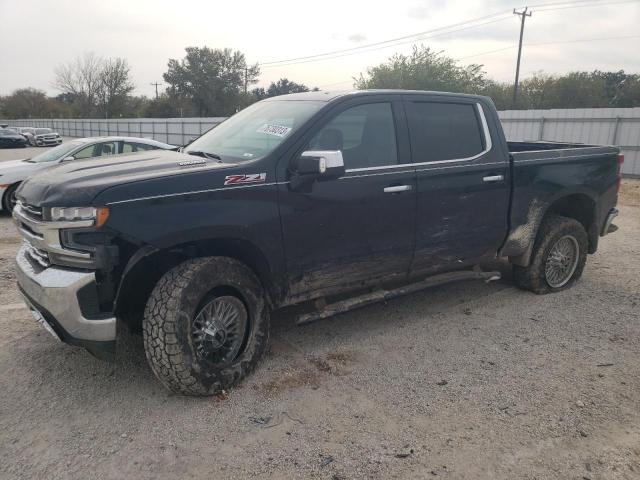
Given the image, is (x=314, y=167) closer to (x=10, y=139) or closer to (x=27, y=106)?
(x=10, y=139)

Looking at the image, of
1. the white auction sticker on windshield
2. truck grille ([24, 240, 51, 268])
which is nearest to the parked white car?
the white auction sticker on windshield

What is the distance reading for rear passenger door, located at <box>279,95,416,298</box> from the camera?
3.83 metres

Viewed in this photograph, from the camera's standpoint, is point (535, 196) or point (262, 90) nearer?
point (535, 196)

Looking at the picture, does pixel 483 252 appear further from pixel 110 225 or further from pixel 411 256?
pixel 110 225

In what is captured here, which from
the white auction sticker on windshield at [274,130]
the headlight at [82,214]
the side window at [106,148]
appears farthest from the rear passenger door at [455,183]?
the side window at [106,148]

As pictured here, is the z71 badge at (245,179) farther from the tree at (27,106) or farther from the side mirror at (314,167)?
the tree at (27,106)

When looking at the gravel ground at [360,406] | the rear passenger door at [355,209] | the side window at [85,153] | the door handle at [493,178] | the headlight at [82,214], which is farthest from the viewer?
the side window at [85,153]

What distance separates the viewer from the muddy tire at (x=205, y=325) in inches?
130

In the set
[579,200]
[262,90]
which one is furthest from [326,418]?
[262,90]

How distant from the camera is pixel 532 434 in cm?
315

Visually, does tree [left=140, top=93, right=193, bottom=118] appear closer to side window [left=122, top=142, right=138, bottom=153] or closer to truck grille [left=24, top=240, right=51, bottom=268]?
side window [left=122, top=142, right=138, bottom=153]

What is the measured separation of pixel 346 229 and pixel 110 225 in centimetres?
170

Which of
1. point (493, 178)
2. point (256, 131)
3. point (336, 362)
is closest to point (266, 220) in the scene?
point (256, 131)

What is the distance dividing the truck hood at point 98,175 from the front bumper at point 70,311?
43 cm
